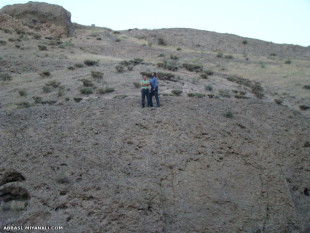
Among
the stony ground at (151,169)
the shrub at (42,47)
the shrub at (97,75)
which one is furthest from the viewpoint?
the shrub at (42,47)

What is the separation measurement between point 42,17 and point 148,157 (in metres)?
28.5

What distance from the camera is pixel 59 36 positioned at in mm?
32469

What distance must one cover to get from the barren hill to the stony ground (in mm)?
27

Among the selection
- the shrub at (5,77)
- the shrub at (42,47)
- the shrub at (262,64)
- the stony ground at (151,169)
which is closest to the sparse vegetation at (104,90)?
the stony ground at (151,169)

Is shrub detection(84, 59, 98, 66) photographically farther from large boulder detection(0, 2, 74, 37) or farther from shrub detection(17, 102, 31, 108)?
large boulder detection(0, 2, 74, 37)

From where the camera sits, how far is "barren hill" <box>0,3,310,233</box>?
7.30 m

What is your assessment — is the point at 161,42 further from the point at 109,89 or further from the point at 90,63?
the point at 109,89

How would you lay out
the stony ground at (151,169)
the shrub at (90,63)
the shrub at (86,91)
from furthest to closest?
the shrub at (90,63)
the shrub at (86,91)
the stony ground at (151,169)

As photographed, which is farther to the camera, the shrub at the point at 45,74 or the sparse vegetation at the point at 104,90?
the shrub at the point at 45,74

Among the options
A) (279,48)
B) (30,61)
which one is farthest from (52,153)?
(279,48)

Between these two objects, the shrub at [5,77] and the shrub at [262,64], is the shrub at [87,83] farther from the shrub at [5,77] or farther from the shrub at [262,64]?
the shrub at [262,64]

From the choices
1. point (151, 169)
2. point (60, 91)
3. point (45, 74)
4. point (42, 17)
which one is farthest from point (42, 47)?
point (151, 169)

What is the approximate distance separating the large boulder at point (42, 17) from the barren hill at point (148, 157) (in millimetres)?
16743

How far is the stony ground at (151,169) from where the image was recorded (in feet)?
23.7
